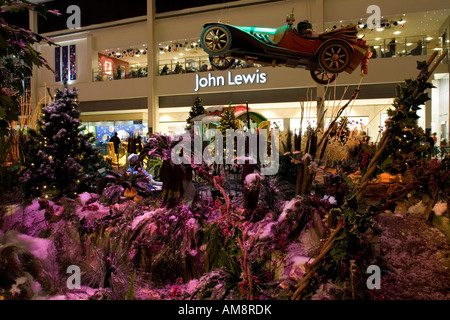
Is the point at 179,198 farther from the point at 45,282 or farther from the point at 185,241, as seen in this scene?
the point at 45,282

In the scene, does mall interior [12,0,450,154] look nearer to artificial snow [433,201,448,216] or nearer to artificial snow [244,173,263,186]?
artificial snow [244,173,263,186]

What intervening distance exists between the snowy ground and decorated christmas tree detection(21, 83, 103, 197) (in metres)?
3.09

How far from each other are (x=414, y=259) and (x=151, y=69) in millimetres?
13088

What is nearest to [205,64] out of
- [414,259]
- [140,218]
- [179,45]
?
[179,45]

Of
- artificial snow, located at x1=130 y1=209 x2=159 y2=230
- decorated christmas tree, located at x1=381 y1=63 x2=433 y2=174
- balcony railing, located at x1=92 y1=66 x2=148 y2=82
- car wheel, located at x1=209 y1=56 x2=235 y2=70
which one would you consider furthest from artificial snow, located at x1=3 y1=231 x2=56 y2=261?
balcony railing, located at x1=92 y1=66 x2=148 y2=82

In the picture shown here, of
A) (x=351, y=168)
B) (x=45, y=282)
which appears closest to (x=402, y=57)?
(x=351, y=168)

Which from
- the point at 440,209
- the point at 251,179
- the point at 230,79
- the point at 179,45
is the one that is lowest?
the point at 440,209

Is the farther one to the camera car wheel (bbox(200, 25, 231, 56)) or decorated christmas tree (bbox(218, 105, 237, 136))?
decorated christmas tree (bbox(218, 105, 237, 136))

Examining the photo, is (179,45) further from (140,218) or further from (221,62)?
(140,218)

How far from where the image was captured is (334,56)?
289cm

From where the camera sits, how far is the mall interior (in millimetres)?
10945

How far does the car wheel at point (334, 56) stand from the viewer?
9.52 feet

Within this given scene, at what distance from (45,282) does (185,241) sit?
956 millimetres

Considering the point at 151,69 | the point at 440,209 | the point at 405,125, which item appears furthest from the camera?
the point at 151,69
